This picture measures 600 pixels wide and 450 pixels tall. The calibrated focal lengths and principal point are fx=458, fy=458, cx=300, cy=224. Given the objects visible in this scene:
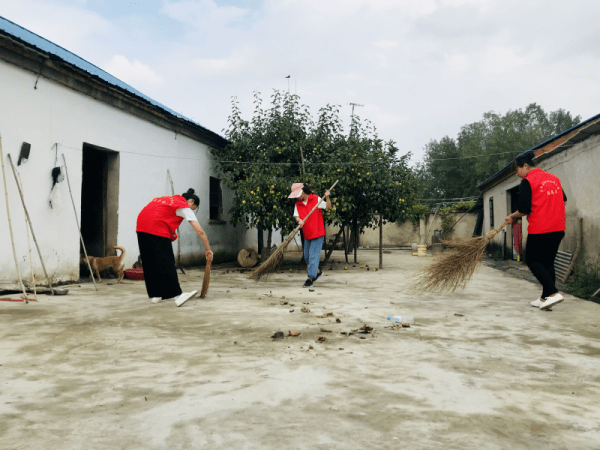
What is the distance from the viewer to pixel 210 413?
2174 mm

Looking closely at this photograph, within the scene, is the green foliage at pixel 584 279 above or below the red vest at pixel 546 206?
below

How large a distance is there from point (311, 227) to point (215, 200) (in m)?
6.07

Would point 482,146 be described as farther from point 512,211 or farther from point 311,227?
point 311,227

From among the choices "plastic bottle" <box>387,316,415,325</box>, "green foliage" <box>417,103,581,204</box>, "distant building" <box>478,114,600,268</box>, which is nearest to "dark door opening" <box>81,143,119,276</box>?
"plastic bottle" <box>387,316,415,325</box>

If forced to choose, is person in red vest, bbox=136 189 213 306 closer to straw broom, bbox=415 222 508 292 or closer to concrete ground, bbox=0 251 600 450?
concrete ground, bbox=0 251 600 450

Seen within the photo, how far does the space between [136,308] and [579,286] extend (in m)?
6.66

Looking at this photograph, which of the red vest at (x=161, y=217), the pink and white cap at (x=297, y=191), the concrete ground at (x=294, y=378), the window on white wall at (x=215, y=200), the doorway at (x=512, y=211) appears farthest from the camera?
the doorway at (x=512, y=211)

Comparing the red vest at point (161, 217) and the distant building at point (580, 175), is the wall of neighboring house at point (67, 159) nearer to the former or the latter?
the red vest at point (161, 217)

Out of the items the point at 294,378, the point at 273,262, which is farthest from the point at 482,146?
the point at 294,378

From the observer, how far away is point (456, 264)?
18.8 feet

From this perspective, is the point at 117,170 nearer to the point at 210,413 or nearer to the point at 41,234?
the point at 41,234

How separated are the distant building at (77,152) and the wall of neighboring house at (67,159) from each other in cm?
2

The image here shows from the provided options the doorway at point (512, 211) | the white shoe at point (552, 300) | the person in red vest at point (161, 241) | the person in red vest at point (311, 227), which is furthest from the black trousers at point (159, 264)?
the doorway at point (512, 211)

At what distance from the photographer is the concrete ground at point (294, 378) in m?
1.97
